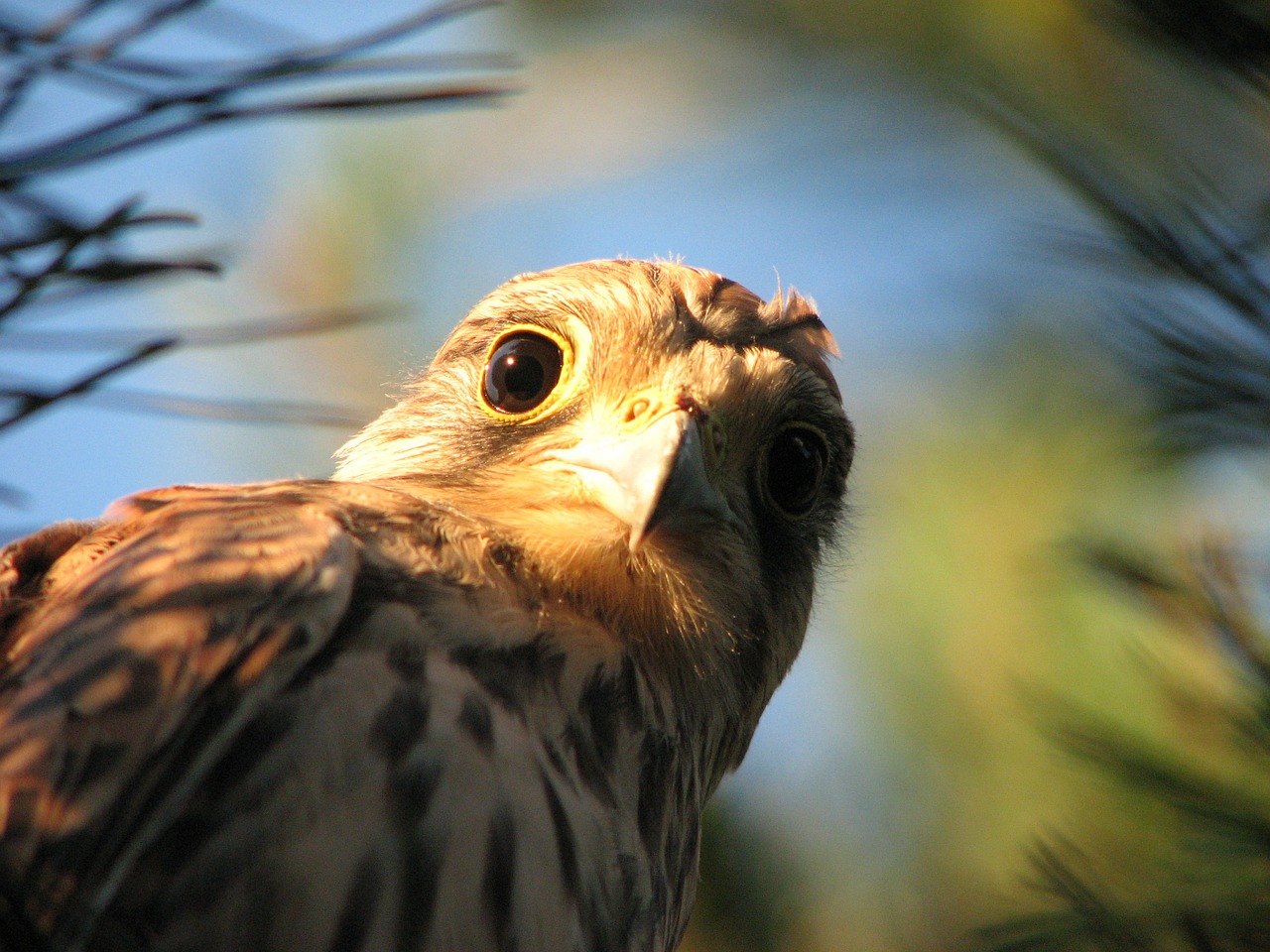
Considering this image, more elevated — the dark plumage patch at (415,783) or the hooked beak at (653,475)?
the hooked beak at (653,475)

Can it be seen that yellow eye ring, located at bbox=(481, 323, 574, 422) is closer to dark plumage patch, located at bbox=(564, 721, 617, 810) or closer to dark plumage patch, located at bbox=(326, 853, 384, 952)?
dark plumage patch, located at bbox=(564, 721, 617, 810)

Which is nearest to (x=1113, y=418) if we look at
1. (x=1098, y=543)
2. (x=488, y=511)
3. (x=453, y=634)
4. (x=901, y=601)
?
(x=901, y=601)

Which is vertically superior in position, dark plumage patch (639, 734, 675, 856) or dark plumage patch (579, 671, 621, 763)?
dark plumage patch (579, 671, 621, 763)

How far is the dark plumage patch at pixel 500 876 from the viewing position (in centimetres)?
204

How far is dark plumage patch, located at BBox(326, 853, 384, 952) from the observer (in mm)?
1914

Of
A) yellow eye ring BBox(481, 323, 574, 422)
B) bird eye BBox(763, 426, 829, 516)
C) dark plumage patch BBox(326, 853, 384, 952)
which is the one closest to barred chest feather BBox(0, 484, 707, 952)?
dark plumage patch BBox(326, 853, 384, 952)

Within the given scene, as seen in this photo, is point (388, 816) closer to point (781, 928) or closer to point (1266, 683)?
point (1266, 683)

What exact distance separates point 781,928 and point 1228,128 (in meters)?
2.46

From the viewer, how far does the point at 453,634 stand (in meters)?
2.24

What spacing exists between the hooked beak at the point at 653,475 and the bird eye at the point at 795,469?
375 mm

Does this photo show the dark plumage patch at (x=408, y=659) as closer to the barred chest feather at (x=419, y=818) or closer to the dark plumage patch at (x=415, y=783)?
the barred chest feather at (x=419, y=818)

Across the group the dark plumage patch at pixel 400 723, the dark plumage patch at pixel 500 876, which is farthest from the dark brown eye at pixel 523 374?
the dark plumage patch at pixel 500 876

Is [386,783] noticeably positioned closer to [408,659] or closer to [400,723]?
[400,723]

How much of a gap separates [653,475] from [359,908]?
2.86ft
